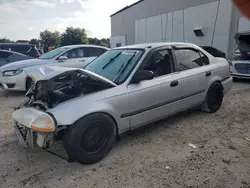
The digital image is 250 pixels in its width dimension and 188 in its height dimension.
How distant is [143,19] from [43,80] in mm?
21433

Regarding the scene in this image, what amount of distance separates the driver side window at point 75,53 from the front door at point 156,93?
14.9 ft

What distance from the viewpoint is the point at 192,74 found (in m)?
4.13

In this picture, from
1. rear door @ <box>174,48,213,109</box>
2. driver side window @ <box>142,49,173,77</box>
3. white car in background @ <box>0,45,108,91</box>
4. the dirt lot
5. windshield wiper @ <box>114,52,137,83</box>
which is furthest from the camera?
white car in background @ <box>0,45,108,91</box>

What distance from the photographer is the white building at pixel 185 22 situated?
45.1ft

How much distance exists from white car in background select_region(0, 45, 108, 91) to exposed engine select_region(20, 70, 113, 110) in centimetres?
282

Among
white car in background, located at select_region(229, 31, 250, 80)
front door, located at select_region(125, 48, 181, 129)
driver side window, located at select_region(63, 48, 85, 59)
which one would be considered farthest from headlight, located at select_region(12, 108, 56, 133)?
white car in background, located at select_region(229, 31, 250, 80)

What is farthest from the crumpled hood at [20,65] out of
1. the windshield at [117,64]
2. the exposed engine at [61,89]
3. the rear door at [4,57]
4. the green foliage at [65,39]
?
the green foliage at [65,39]

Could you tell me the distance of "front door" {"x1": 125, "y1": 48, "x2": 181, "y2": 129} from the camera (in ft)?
10.9

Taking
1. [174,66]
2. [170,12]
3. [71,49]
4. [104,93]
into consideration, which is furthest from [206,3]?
[104,93]

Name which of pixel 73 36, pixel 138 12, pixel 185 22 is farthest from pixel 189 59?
pixel 73 36

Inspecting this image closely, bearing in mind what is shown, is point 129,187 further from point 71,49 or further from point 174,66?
point 71,49

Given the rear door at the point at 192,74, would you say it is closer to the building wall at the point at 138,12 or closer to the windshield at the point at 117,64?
the windshield at the point at 117,64

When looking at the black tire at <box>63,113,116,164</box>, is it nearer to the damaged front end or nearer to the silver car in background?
the silver car in background

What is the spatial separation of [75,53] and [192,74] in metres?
4.82
